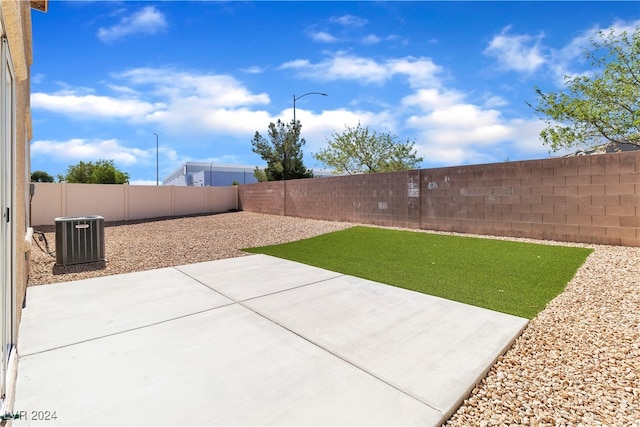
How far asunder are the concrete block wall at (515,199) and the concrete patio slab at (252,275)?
615 centimetres

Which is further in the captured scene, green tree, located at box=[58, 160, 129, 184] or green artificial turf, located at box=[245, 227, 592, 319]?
green tree, located at box=[58, 160, 129, 184]

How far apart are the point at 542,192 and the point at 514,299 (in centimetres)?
552

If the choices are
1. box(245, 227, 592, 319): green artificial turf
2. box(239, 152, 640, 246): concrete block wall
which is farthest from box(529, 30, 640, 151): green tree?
box(245, 227, 592, 319): green artificial turf

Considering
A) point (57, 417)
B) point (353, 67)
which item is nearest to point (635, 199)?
point (353, 67)

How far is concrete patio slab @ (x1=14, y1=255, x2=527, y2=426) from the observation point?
2051mm

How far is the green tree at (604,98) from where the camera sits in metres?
12.0

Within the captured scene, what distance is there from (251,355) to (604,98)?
1663cm

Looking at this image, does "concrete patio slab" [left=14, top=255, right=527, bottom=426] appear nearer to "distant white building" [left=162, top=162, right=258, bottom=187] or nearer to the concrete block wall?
the concrete block wall

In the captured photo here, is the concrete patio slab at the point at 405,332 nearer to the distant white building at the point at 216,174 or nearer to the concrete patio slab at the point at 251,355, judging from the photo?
the concrete patio slab at the point at 251,355

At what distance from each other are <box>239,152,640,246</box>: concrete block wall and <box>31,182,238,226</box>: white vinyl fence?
396 inches

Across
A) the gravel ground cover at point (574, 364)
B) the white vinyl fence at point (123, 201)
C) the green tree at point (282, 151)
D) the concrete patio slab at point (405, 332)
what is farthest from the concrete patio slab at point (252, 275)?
the green tree at point (282, 151)

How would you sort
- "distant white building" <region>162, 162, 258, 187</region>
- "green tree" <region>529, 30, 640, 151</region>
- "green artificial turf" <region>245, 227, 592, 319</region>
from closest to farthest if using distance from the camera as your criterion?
"green artificial turf" <region>245, 227, 592, 319</region>
"green tree" <region>529, 30, 640, 151</region>
"distant white building" <region>162, 162, 258, 187</region>

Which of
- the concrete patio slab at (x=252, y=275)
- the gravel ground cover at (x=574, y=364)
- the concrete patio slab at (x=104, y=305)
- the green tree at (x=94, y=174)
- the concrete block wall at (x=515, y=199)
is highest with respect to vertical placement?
the green tree at (x=94, y=174)

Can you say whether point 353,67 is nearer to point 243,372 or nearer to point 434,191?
point 434,191
